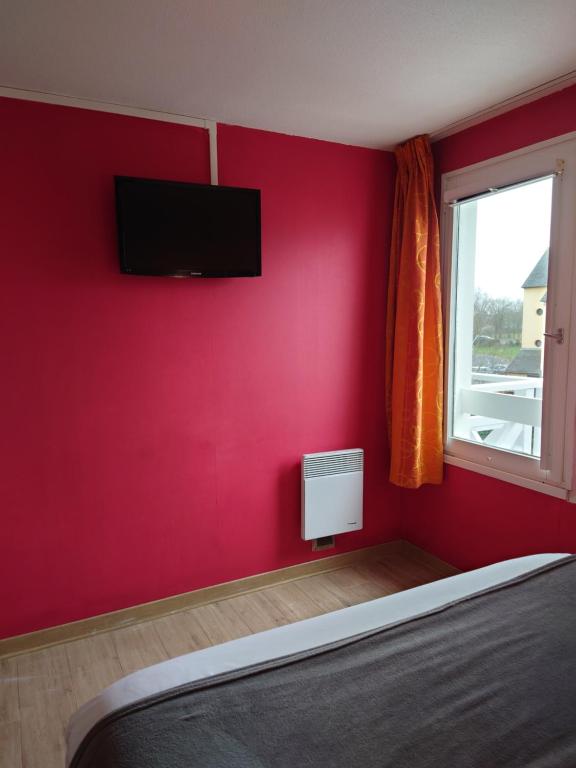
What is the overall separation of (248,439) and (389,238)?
1.50 m

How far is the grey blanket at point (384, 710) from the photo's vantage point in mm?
1095

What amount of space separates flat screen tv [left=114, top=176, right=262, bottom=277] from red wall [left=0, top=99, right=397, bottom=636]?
138 mm

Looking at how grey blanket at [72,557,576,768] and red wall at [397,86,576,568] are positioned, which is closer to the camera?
grey blanket at [72,557,576,768]

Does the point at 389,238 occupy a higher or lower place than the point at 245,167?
lower

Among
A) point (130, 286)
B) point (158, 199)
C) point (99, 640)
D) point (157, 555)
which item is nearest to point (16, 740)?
point (99, 640)

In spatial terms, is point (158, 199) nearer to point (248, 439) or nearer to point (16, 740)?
point (248, 439)

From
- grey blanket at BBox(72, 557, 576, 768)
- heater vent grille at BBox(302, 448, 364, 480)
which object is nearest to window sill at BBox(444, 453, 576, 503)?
heater vent grille at BBox(302, 448, 364, 480)

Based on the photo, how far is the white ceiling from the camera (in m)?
1.77

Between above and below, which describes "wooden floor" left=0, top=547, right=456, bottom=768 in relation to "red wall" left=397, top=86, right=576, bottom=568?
below

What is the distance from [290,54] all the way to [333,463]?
2.06m

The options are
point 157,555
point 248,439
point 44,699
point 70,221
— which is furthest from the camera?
point 248,439

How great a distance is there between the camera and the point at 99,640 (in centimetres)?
262

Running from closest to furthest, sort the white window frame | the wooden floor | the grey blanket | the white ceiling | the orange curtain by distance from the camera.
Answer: the grey blanket, the white ceiling, the wooden floor, the white window frame, the orange curtain

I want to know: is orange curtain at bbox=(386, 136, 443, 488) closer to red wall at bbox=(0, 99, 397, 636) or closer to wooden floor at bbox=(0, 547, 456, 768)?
red wall at bbox=(0, 99, 397, 636)
